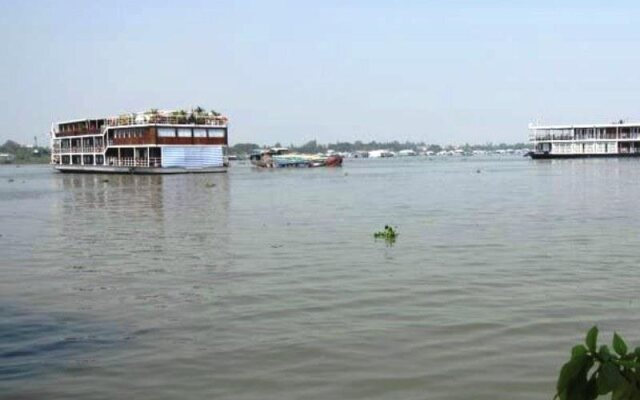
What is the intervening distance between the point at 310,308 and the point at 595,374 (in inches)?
402

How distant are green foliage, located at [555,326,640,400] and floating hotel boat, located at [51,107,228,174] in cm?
8435

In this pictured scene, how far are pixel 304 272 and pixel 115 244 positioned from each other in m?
9.02

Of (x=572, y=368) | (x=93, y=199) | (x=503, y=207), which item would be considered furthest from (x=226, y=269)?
(x=93, y=199)

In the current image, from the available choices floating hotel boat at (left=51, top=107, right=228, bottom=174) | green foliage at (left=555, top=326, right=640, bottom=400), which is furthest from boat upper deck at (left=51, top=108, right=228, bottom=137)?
green foliage at (left=555, top=326, right=640, bottom=400)

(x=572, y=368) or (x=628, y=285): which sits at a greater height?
(x=572, y=368)

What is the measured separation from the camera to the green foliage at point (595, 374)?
2.56 metres

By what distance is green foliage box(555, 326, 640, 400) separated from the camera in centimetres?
256

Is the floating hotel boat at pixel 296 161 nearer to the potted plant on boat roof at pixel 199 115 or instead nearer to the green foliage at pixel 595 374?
the potted plant on boat roof at pixel 199 115

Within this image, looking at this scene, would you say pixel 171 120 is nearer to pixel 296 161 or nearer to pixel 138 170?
pixel 138 170

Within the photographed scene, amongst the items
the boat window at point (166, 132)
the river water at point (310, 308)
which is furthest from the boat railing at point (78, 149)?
the river water at point (310, 308)

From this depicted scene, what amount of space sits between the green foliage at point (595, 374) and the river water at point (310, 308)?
19.0ft

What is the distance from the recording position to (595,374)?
8.64ft

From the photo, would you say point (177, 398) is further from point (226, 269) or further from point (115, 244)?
point (115, 244)

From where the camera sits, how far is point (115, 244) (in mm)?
22906
